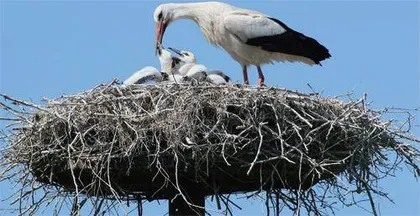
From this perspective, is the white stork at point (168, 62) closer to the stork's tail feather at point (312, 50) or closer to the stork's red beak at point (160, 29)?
the stork's red beak at point (160, 29)

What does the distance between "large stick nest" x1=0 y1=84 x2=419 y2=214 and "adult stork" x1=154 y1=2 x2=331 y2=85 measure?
1893mm

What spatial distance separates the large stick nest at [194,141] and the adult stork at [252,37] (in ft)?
6.21

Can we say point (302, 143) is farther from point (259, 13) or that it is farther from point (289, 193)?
point (259, 13)

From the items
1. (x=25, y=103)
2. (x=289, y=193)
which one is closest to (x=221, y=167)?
(x=289, y=193)

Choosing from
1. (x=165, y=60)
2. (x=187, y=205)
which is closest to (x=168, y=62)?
(x=165, y=60)

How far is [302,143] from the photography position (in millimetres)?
7875

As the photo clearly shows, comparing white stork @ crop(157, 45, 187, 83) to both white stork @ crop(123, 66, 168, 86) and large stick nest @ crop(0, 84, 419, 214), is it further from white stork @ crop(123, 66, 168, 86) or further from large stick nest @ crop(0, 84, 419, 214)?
large stick nest @ crop(0, 84, 419, 214)

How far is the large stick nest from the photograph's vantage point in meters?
7.79

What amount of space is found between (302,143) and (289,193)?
0.70 m

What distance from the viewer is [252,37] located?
1018 cm

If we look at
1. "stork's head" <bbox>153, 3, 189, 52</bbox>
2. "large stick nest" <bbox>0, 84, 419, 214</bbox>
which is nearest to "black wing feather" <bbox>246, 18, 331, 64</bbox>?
"stork's head" <bbox>153, 3, 189, 52</bbox>

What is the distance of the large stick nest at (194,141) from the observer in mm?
7785

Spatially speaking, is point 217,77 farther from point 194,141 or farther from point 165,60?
point 194,141

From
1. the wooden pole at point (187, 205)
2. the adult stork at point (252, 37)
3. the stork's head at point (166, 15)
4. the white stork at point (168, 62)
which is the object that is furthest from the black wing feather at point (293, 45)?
the wooden pole at point (187, 205)
